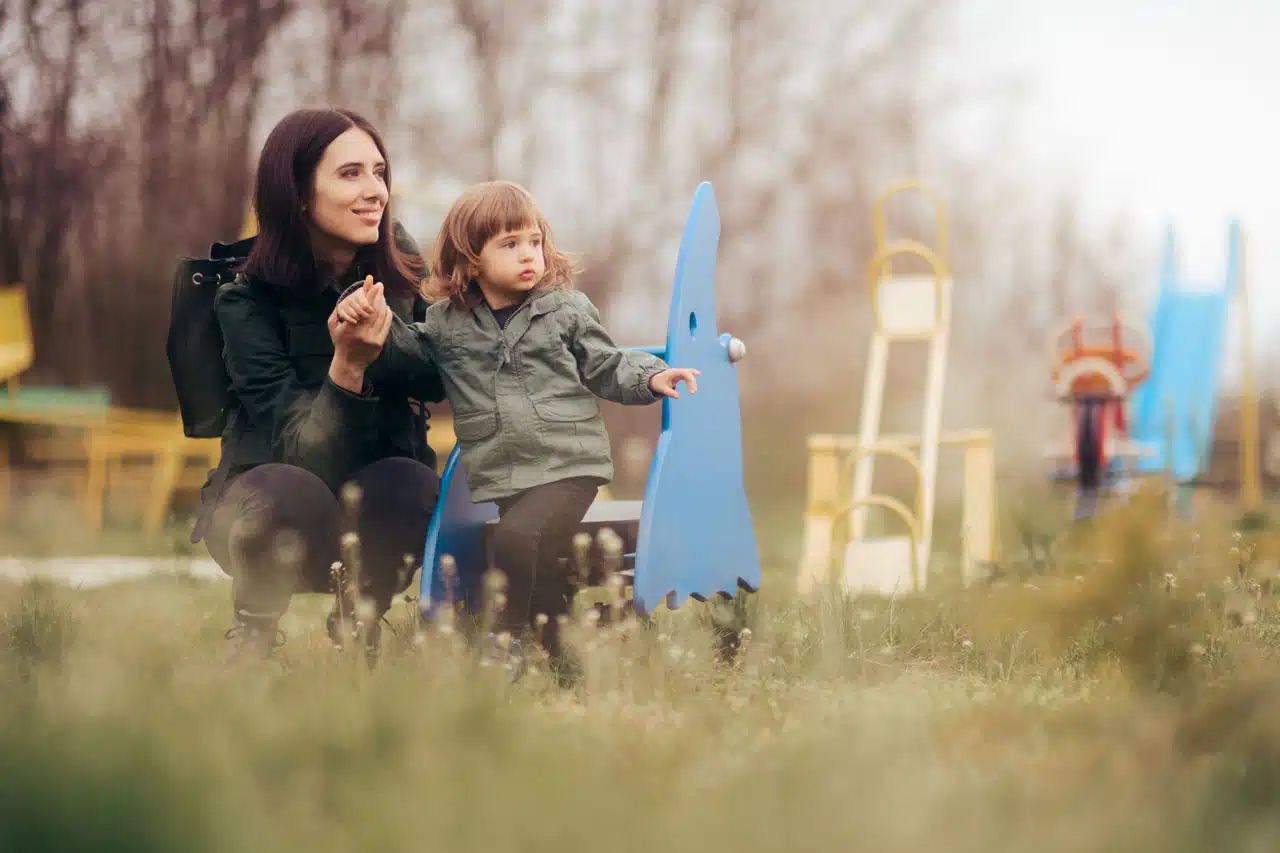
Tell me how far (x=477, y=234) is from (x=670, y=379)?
506mm

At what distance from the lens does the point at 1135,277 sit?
8.82 m

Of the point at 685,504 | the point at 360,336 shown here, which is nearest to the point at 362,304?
the point at 360,336

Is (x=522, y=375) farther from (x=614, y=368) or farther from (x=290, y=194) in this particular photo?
(x=290, y=194)

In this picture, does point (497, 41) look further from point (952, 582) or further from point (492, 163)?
point (952, 582)

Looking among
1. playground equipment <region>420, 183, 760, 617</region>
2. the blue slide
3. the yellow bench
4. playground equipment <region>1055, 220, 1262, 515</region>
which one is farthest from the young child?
the blue slide

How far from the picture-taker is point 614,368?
9.18 feet

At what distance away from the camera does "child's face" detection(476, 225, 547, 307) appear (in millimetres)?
2791

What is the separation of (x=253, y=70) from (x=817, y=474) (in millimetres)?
4624

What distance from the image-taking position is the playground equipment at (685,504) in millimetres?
2734

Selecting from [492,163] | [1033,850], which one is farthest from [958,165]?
[1033,850]

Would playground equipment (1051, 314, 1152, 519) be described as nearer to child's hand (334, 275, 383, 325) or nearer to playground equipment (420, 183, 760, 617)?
playground equipment (420, 183, 760, 617)

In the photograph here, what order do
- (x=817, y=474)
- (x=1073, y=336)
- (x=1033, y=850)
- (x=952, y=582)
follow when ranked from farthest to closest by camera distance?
(x=1073, y=336) → (x=817, y=474) → (x=952, y=582) → (x=1033, y=850)

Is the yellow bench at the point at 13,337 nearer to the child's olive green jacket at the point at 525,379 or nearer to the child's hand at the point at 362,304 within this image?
the child's olive green jacket at the point at 525,379

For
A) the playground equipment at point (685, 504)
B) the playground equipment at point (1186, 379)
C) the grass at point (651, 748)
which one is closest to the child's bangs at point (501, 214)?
the playground equipment at point (685, 504)
